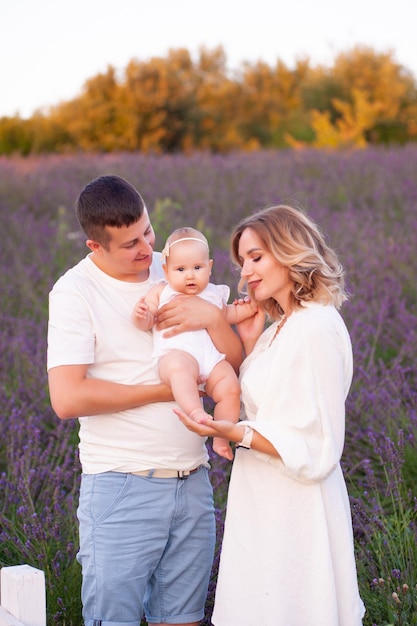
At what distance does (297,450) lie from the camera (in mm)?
2178

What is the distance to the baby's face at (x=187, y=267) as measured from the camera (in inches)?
98.1

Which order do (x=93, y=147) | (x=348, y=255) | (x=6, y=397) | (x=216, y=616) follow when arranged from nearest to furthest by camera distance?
(x=216, y=616)
(x=6, y=397)
(x=348, y=255)
(x=93, y=147)

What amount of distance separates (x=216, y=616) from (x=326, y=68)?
26.9m

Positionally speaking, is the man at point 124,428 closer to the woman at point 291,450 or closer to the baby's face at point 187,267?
the baby's face at point 187,267

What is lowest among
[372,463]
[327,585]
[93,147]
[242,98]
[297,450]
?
[372,463]

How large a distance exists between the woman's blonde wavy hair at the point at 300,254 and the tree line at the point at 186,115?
1993 cm

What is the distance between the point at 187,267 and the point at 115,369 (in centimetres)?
37

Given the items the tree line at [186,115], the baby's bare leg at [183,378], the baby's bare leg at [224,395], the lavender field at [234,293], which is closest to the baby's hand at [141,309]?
the baby's bare leg at [183,378]

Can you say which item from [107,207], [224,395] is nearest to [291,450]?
[224,395]

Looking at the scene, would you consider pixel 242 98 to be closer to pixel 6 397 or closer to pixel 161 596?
pixel 6 397

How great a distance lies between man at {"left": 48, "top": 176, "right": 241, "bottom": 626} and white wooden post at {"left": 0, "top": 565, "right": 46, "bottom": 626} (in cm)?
49

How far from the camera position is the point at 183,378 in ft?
7.54

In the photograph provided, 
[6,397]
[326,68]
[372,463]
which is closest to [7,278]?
[6,397]

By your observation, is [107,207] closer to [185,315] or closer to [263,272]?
[185,315]
